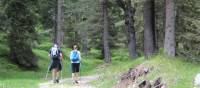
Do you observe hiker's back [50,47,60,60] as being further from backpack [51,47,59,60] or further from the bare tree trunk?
the bare tree trunk

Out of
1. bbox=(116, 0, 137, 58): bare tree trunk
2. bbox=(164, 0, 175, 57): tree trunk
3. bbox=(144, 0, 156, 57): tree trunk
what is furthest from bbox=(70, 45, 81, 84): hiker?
bbox=(116, 0, 137, 58): bare tree trunk

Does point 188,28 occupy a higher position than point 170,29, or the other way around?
point 170,29

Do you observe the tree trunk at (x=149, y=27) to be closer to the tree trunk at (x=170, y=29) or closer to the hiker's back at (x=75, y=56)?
the hiker's back at (x=75, y=56)

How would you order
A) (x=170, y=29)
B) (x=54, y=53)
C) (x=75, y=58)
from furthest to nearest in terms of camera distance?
(x=54, y=53) < (x=75, y=58) < (x=170, y=29)

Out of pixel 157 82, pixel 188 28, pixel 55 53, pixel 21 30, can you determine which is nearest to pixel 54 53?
pixel 55 53

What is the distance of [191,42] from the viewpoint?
19203 mm

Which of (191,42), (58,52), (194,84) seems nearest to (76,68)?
(58,52)

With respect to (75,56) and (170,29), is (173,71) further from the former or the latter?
(75,56)

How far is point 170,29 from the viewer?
57.6 ft

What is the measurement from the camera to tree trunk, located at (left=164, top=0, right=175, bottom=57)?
57.1 ft

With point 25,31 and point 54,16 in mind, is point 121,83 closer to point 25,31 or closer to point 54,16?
point 25,31

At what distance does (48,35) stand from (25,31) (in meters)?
30.5

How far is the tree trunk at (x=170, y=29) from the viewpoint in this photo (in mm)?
17406

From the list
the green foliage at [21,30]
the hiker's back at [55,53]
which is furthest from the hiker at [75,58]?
the green foliage at [21,30]
